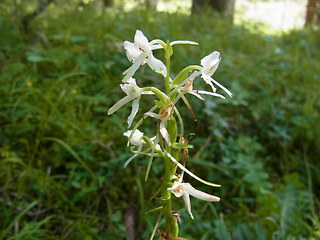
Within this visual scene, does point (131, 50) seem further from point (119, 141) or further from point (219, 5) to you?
point (219, 5)

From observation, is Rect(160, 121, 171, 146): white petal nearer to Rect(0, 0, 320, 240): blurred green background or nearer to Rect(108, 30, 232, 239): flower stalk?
Rect(108, 30, 232, 239): flower stalk

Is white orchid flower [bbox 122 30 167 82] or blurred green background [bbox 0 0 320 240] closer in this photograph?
white orchid flower [bbox 122 30 167 82]

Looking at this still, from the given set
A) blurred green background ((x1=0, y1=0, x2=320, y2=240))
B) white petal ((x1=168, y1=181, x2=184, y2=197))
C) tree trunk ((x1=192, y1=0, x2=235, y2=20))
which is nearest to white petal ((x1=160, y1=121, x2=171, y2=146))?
white petal ((x1=168, y1=181, x2=184, y2=197))

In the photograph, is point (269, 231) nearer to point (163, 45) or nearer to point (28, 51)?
point (163, 45)

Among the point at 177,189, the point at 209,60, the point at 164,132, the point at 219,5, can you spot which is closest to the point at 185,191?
the point at 177,189

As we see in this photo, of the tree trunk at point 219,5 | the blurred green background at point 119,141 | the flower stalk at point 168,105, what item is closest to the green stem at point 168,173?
the flower stalk at point 168,105

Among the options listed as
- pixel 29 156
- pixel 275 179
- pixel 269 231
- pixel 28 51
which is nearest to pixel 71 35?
pixel 28 51

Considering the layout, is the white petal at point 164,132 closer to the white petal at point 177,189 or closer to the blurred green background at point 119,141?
the white petal at point 177,189
